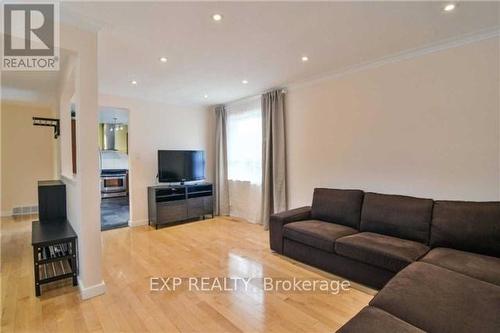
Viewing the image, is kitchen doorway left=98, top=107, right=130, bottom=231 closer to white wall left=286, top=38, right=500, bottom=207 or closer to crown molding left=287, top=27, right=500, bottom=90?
white wall left=286, top=38, right=500, bottom=207

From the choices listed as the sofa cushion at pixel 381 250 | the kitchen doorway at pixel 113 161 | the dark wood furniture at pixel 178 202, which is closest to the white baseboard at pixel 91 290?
the dark wood furniture at pixel 178 202

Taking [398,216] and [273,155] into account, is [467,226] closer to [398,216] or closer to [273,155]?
[398,216]

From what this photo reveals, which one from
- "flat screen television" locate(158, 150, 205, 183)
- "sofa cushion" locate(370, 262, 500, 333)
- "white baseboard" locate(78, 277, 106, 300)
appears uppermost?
"flat screen television" locate(158, 150, 205, 183)

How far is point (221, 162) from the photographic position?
5672mm

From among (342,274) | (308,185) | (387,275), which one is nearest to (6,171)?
(308,185)

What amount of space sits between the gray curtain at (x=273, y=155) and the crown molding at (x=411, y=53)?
0.68 m

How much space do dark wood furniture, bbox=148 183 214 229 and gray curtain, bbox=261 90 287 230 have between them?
4.71 feet

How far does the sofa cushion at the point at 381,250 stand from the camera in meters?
2.25

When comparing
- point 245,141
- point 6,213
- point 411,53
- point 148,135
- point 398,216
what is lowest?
point 6,213

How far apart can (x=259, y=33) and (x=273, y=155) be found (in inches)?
90.0

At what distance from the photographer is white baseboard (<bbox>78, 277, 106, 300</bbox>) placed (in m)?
2.35

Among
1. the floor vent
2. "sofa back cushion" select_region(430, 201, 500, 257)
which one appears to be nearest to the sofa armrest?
"sofa back cushion" select_region(430, 201, 500, 257)

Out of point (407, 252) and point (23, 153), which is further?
point (23, 153)

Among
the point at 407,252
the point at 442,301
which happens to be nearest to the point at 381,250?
the point at 407,252
